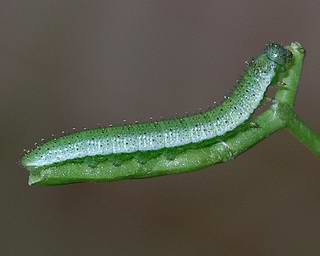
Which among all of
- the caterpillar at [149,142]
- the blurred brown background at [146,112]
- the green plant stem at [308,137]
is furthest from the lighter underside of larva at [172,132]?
the blurred brown background at [146,112]

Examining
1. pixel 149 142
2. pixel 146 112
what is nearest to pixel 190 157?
pixel 149 142

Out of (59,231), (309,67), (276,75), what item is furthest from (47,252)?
(276,75)

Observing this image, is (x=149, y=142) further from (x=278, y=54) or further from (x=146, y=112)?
(x=146, y=112)

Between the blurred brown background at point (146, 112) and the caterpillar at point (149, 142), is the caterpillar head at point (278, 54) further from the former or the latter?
the blurred brown background at point (146, 112)

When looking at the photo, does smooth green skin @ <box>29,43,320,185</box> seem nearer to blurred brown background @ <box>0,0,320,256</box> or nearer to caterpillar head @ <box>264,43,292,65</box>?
caterpillar head @ <box>264,43,292,65</box>

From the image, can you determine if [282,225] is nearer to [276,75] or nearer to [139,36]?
[139,36]

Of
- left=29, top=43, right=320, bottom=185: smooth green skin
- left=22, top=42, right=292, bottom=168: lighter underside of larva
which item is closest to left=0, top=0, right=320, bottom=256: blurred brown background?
left=22, top=42, right=292, bottom=168: lighter underside of larva
